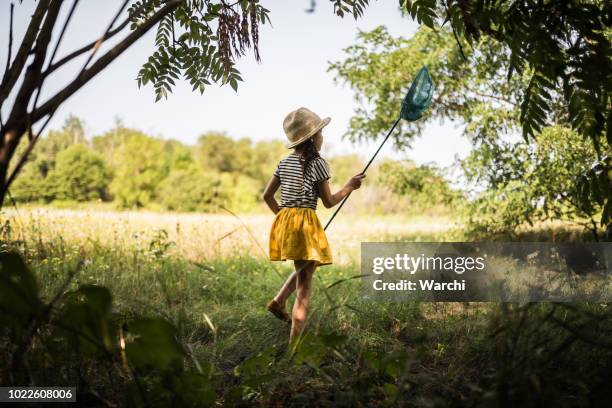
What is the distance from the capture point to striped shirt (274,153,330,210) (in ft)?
11.0

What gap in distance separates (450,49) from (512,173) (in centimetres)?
215

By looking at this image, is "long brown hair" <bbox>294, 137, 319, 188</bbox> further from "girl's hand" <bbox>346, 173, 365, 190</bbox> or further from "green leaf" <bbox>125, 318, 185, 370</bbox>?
"green leaf" <bbox>125, 318, 185, 370</bbox>

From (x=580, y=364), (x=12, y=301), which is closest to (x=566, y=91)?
(x=580, y=364)

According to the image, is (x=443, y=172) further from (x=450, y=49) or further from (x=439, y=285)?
(x=439, y=285)

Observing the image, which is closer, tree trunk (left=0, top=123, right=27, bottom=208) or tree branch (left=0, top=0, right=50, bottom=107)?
tree trunk (left=0, top=123, right=27, bottom=208)

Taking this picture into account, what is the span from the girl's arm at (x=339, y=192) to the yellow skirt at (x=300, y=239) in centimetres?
14

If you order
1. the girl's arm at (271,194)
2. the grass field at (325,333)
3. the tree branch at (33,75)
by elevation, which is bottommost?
the grass field at (325,333)

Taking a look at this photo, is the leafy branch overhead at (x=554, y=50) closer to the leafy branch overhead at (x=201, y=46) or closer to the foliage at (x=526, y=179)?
the leafy branch overhead at (x=201, y=46)

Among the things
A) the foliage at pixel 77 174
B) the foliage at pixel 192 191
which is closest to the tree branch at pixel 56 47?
the foliage at pixel 192 191

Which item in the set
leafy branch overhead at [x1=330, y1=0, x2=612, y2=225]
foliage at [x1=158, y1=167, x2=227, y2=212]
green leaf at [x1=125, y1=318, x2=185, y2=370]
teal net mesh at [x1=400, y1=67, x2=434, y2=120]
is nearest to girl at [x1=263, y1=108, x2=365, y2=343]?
teal net mesh at [x1=400, y1=67, x2=434, y2=120]

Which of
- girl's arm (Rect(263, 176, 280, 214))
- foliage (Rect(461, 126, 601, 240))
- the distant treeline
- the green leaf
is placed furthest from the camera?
the distant treeline

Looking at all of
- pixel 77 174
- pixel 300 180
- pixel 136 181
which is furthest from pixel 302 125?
pixel 77 174

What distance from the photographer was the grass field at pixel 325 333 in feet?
5.77

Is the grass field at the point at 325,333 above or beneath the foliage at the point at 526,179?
beneath
